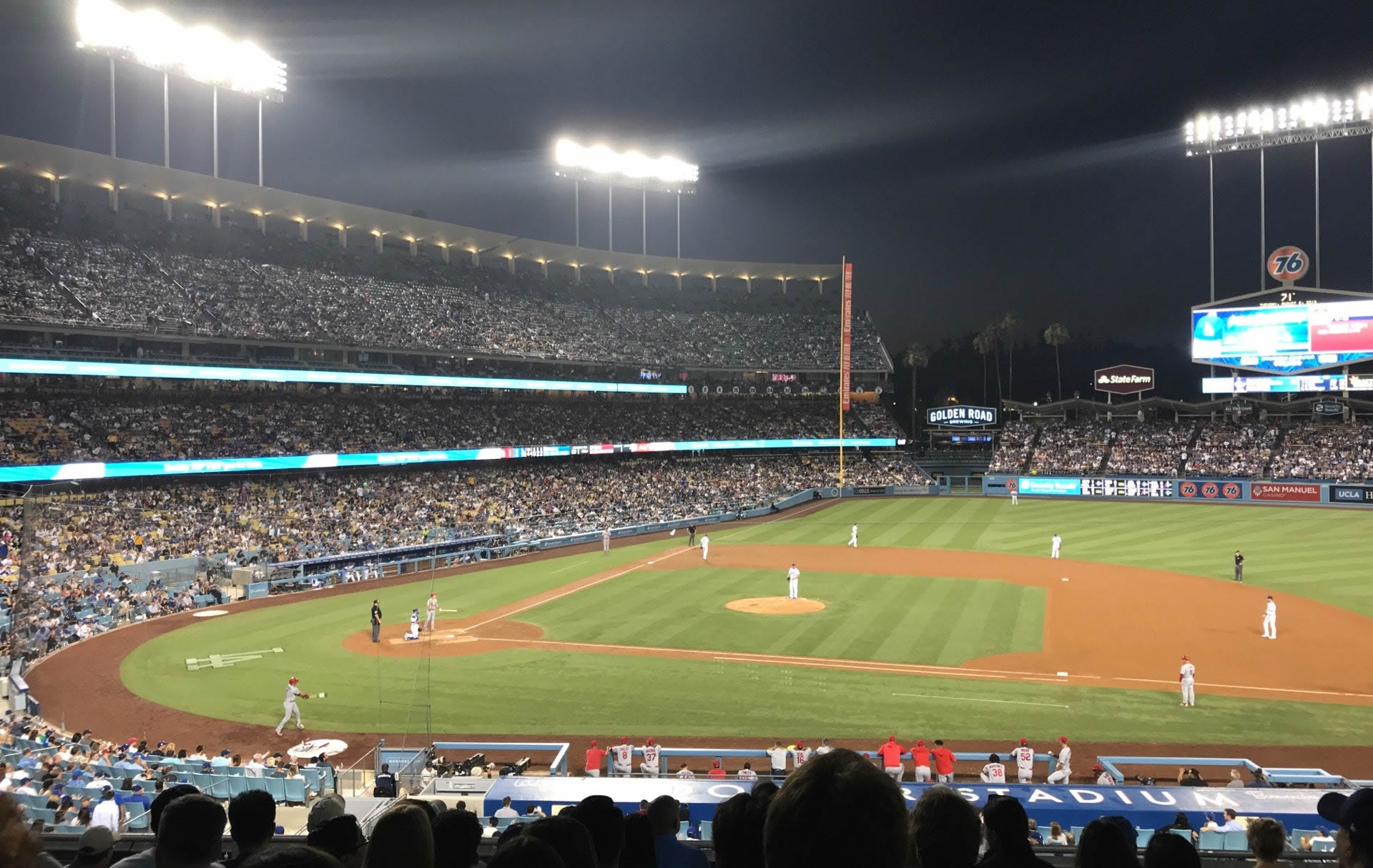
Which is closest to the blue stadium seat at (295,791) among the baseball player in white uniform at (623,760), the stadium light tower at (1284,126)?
the baseball player in white uniform at (623,760)

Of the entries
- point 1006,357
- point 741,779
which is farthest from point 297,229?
point 1006,357

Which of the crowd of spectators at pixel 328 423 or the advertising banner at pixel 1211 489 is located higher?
the crowd of spectators at pixel 328 423

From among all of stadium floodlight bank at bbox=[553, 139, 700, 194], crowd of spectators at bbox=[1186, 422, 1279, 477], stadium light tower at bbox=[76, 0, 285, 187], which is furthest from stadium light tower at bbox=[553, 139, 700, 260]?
crowd of spectators at bbox=[1186, 422, 1279, 477]

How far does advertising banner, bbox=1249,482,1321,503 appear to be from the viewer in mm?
58062

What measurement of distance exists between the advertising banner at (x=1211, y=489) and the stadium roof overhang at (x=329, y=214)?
135 feet

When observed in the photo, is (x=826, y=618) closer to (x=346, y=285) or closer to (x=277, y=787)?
(x=277, y=787)

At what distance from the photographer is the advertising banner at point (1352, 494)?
5612cm

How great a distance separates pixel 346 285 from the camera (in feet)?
198

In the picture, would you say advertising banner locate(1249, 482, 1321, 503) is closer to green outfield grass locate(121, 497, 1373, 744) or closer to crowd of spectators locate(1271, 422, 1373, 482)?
crowd of spectators locate(1271, 422, 1373, 482)

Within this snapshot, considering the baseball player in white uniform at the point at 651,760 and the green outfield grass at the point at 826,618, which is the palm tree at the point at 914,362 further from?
the baseball player in white uniform at the point at 651,760

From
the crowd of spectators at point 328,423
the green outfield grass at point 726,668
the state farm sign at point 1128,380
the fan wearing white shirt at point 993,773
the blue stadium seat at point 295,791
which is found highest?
the state farm sign at point 1128,380

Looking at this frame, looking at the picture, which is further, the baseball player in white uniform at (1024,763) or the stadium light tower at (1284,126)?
the stadium light tower at (1284,126)

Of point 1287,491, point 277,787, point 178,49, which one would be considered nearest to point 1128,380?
point 1287,491

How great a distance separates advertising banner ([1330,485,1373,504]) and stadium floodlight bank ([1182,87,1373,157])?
76.2 feet
